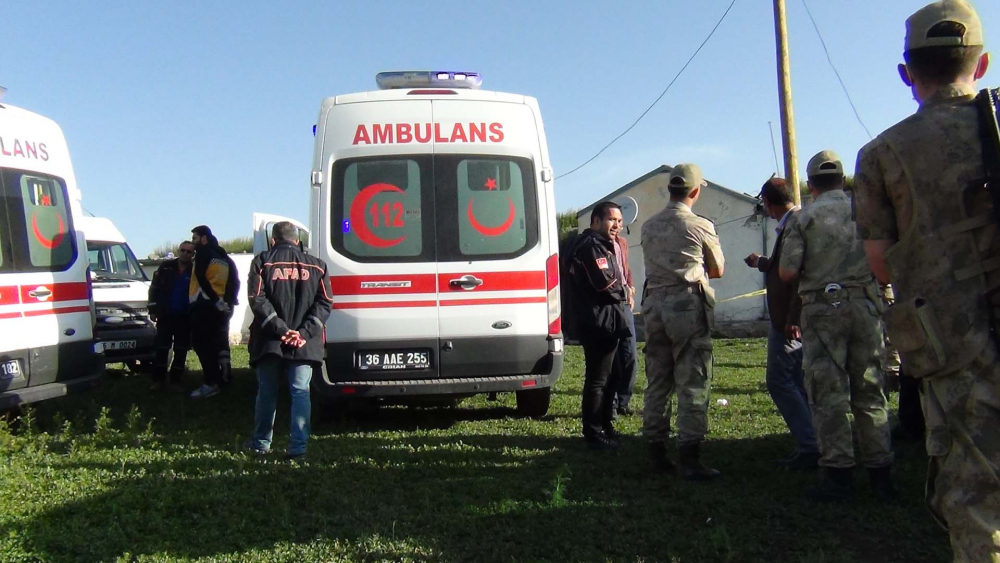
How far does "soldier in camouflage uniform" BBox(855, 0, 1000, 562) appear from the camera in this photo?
2430 millimetres

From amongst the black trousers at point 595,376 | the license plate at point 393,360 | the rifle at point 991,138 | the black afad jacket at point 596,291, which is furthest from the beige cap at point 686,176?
the rifle at point 991,138

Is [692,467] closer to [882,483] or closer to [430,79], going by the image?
[882,483]

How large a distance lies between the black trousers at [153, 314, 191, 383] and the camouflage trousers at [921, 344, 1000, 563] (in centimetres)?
908

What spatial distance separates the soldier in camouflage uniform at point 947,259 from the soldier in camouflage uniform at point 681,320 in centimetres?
270

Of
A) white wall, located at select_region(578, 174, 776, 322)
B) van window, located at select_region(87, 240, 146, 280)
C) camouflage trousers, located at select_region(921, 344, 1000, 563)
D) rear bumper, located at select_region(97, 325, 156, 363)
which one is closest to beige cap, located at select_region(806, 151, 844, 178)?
camouflage trousers, located at select_region(921, 344, 1000, 563)

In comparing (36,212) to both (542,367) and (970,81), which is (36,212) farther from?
(970,81)

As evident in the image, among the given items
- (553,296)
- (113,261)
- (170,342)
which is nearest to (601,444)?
(553,296)

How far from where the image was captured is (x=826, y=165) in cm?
502

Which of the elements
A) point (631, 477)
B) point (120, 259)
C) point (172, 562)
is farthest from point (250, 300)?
point (120, 259)

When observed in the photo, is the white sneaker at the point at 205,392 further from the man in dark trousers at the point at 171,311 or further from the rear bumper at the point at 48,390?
the rear bumper at the point at 48,390

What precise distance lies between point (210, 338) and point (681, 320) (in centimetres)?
622

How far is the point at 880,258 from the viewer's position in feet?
8.78

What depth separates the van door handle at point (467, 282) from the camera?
7207mm

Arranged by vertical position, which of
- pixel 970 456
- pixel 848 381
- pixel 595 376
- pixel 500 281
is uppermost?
pixel 500 281
